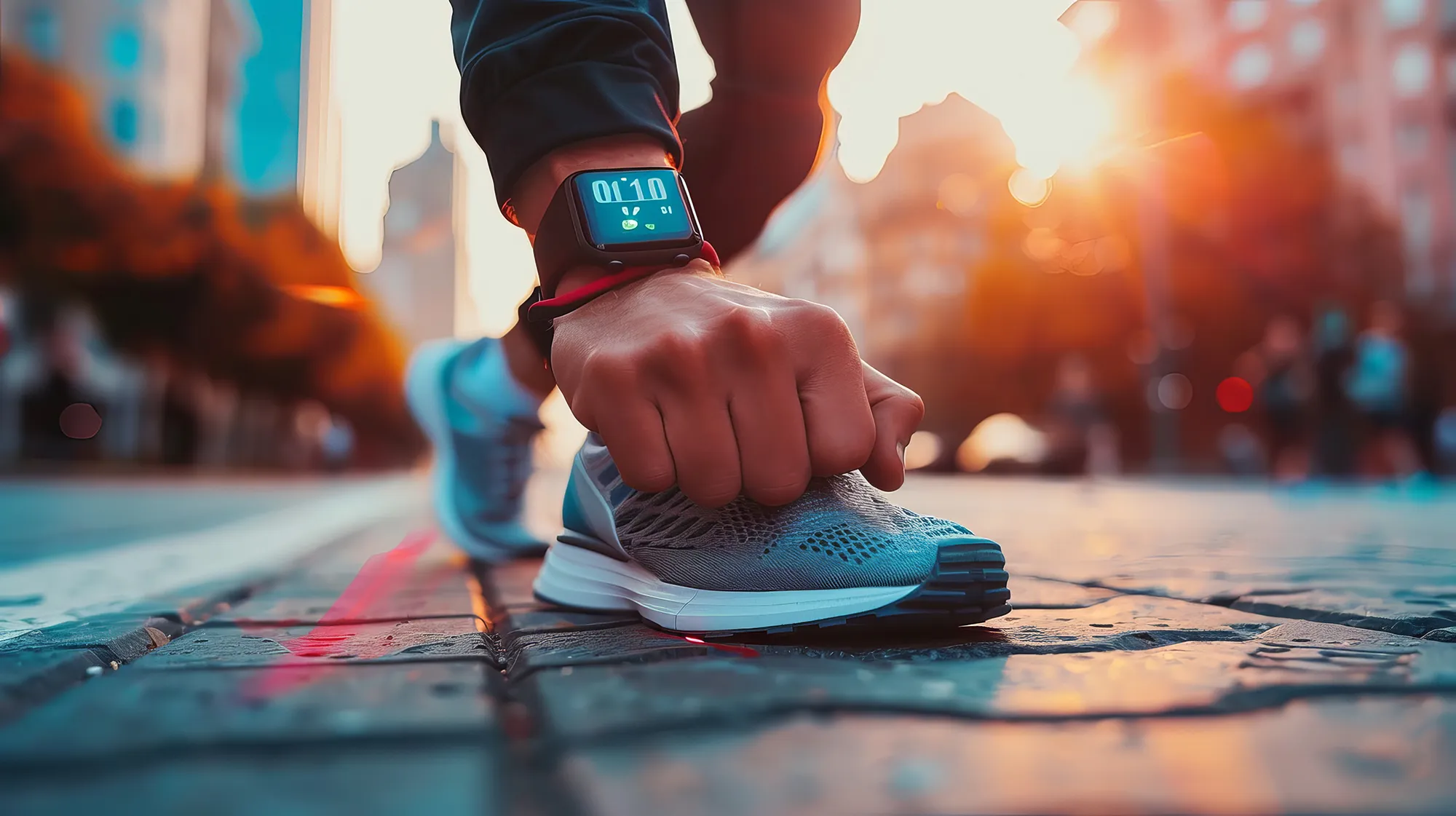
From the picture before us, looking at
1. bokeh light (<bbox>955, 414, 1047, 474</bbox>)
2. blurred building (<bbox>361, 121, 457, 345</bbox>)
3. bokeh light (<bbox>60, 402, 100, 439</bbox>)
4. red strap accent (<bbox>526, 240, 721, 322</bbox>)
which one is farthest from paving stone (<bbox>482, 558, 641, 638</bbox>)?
blurred building (<bbox>361, 121, 457, 345</bbox>)

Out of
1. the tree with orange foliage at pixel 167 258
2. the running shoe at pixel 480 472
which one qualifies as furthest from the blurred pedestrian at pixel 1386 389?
the tree with orange foliage at pixel 167 258

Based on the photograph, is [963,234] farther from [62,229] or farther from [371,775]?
[371,775]

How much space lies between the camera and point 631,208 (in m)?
1.28

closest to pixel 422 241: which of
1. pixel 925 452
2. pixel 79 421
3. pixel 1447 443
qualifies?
pixel 79 421

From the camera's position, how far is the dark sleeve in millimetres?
1317

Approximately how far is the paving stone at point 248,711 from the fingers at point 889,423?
0.50 metres

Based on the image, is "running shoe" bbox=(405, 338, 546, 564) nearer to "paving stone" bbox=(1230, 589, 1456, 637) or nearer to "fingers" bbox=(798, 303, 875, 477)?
"fingers" bbox=(798, 303, 875, 477)

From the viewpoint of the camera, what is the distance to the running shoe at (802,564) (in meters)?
1.21

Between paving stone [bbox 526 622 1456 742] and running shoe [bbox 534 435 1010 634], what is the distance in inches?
4.4

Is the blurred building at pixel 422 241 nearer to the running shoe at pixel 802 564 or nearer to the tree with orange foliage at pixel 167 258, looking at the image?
the tree with orange foliage at pixel 167 258

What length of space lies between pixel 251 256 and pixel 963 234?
1146 inches

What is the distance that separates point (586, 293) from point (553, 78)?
0.28 metres

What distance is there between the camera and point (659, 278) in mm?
1260

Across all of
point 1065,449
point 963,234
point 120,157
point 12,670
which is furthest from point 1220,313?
point 12,670
